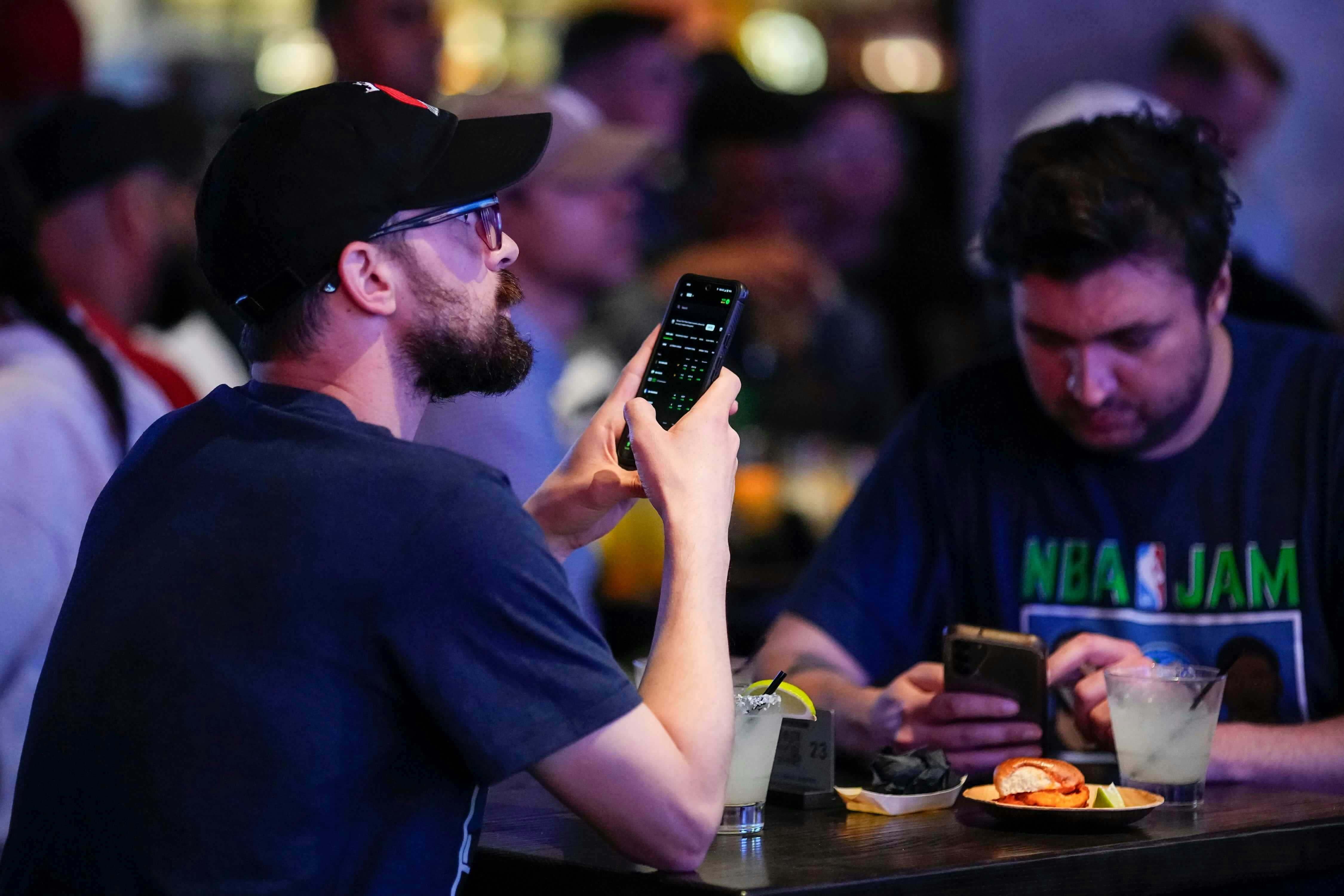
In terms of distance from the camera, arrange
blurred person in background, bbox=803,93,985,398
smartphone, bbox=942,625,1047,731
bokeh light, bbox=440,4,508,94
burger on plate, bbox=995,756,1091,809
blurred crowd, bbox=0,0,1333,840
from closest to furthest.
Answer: burger on plate, bbox=995,756,1091,809
smartphone, bbox=942,625,1047,731
blurred crowd, bbox=0,0,1333,840
blurred person in background, bbox=803,93,985,398
bokeh light, bbox=440,4,508,94

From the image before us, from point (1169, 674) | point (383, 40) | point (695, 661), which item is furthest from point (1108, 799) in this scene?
point (383, 40)

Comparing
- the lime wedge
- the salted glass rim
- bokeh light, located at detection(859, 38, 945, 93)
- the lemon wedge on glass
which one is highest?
bokeh light, located at detection(859, 38, 945, 93)

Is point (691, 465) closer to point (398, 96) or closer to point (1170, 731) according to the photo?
point (398, 96)

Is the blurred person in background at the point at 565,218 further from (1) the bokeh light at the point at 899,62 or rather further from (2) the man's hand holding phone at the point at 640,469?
(1) the bokeh light at the point at 899,62

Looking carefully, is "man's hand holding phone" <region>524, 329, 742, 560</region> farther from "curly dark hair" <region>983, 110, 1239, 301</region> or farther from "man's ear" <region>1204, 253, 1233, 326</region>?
"man's ear" <region>1204, 253, 1233, 326</region>

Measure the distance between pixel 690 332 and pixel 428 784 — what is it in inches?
23.7

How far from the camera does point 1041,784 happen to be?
4.97 ft

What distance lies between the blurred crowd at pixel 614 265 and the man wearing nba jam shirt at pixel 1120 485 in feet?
1.03

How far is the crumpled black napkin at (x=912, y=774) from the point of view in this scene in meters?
1.61

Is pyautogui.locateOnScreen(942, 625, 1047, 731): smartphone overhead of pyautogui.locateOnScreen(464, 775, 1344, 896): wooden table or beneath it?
overhead

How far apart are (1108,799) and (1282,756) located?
40 cm

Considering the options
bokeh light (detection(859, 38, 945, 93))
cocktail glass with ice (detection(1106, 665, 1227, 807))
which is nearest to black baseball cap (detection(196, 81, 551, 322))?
cocktail glass with ice (detection(1106, 665, 1227, 807))

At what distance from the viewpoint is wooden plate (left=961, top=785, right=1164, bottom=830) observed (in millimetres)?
1421

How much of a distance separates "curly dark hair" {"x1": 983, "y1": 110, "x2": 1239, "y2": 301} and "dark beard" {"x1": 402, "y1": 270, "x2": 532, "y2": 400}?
897 mm
